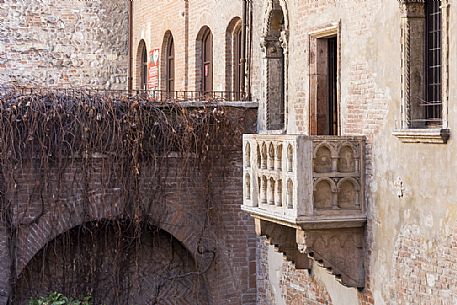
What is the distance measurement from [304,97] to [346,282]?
9.36 feet

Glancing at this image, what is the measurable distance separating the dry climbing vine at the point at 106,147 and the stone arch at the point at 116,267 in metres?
0.07

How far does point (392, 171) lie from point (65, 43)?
14.1 m

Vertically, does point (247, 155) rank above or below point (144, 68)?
below

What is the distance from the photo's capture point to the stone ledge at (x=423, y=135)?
9844 millimetres

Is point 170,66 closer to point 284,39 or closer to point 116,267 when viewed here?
point 116,267

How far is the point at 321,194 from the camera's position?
11578mm

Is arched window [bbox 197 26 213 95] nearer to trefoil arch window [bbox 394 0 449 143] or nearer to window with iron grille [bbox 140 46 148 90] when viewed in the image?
window with iron grille [bbox 140 46 148 90]

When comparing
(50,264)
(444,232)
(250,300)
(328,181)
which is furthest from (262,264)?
(444,232)

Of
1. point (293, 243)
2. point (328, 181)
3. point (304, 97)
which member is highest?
point (304, 97)

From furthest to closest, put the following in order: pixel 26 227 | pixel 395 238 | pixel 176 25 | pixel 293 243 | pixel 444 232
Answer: pixel 176 25 → pixel 26 227 → pixel 293 243 → pixel 395 238 → pixel 444 232

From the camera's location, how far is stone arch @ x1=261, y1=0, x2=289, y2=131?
1486 cm

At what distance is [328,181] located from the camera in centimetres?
1155

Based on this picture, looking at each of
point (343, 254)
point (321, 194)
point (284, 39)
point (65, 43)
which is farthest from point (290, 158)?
point (65, 43)

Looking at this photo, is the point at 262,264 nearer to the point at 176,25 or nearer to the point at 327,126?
the point at 327,126
